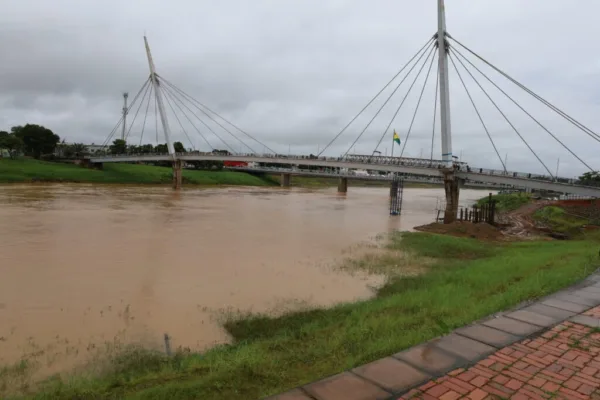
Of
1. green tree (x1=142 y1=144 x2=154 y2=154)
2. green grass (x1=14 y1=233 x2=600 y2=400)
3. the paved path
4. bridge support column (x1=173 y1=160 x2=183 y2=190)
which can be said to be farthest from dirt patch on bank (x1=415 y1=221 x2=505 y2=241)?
green tree (x1=142 y1=144 x2=154 y2=154)

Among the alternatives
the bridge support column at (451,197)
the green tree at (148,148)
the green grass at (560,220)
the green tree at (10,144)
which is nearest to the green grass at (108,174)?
the green tree at (10,144)

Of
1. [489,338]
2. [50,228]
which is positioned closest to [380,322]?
[489,338]

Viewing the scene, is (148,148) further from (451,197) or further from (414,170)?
(451,197)

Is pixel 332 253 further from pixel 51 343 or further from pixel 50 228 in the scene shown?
pixel 50 228

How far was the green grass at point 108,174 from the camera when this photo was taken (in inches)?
2116

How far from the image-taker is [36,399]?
3916mm

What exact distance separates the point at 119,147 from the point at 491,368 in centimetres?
9707

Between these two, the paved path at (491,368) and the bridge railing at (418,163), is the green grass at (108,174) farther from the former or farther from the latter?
the paved path at (491,368)

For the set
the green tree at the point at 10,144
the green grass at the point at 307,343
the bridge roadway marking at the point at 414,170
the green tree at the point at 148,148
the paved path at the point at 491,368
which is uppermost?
the green tree at the point at 148,148

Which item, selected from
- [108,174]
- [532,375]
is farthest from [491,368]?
[108,174]

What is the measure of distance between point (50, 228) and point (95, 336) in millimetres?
15597

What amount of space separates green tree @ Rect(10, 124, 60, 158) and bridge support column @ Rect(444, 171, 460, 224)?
7134 centimetres

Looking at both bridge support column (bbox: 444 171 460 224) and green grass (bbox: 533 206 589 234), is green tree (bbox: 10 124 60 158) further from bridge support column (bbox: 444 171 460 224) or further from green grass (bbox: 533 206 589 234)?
green grass (bbox: 533 206 589 234)

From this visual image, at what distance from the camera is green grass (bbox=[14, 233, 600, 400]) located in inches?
144
